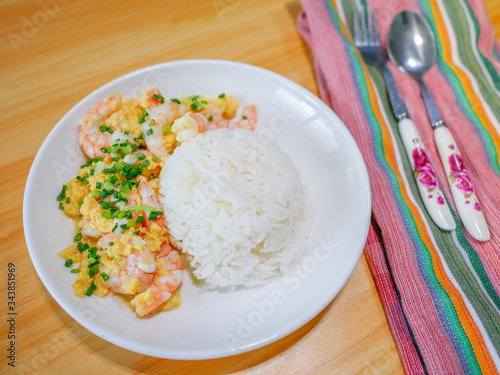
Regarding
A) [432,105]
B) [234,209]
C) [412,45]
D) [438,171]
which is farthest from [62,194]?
[412,45]

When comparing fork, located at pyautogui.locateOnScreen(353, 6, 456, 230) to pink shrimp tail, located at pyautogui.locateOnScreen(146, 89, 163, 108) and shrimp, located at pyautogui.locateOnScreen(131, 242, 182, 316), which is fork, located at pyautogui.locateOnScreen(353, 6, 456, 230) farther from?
pink shrimp tail, located at pyautogui.locateOnScreen(146, 89, 163, 108)

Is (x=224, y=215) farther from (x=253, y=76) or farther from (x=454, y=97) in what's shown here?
(x=454, y=97)

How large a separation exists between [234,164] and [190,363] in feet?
3.42

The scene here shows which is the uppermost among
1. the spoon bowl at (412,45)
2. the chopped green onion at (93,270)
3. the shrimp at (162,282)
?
the spoon bowl at (412,45)

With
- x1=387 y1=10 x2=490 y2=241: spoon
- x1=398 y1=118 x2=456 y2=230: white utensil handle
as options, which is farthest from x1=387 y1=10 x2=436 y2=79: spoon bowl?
x1=398 y1=118 x2=456 y2=230: white utensil handle

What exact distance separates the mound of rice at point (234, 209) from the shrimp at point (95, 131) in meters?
0.40

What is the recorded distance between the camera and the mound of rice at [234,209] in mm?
1893

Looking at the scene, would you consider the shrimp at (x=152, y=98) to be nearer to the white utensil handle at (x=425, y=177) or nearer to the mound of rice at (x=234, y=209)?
the mound of rice at (x=234, y=209)

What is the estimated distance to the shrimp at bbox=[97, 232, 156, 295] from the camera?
1718 mm

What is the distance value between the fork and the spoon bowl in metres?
0.10

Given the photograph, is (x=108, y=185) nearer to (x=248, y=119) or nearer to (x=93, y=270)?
(x=93, y=270)

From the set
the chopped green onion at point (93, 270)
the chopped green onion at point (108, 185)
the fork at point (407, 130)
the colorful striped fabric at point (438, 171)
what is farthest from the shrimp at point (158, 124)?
the fork at point (407, 130)

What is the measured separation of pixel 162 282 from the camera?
70.0 inches

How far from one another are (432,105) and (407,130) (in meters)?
0.36
